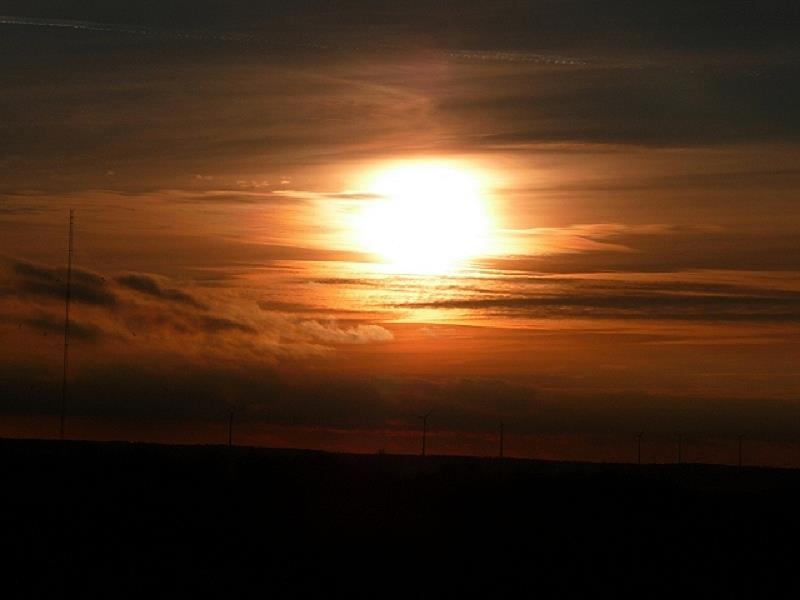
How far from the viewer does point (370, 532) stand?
229 feet

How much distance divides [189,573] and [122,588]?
15.1 feet

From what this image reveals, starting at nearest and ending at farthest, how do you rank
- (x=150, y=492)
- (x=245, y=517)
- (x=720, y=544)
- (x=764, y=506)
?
(x=720, y=544), (x=245, y=517), (x=150, y=492), (x=764, y=506)

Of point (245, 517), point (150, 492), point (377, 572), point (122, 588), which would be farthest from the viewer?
point (150, 492)

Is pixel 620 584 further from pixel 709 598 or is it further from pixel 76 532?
pixel 76 532

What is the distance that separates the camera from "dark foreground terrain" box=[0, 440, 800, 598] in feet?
173

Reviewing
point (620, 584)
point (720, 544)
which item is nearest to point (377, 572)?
point (620, 584)

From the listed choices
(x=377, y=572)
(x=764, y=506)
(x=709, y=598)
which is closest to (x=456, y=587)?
(x=377, y=572)

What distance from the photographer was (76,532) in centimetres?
6366

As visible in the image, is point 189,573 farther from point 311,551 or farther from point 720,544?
point 720,544

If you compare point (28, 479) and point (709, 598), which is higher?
point (28, 479)

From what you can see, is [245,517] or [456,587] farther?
[245,517]

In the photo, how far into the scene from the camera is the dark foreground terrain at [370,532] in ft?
173

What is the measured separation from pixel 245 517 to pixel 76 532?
36.5 feet

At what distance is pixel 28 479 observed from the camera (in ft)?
287
